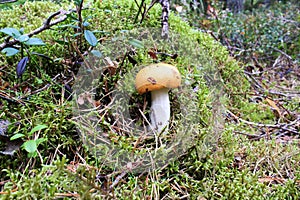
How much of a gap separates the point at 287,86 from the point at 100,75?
9.46ft

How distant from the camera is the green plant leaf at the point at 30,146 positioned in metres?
1.05

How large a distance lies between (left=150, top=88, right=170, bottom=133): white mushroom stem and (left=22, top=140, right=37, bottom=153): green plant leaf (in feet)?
1.96

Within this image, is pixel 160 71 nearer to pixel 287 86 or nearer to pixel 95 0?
pixel 95 0

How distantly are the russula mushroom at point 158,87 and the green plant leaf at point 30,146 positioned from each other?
0.59 m

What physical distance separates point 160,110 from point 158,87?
13cm

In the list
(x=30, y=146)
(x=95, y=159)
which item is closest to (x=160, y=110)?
(x=95, y=159)

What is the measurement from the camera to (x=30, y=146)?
1.08 metres

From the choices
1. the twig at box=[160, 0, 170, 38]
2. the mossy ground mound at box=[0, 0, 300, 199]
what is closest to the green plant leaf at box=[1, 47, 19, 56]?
the mossy ground mound at box=[0, 0, 300, 199]

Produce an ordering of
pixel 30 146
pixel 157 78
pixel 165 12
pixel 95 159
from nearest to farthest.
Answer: pixel 30 146, pixel 95 159, pixel 157 78, pixel 165 12

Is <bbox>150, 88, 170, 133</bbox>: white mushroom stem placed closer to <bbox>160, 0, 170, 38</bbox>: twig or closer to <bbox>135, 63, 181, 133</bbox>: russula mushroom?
<bbox>135, 63, 181, 133</bbox>: russula mushroom

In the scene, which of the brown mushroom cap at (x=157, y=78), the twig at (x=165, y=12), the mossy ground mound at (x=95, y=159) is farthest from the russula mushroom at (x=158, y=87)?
the twig at (x=165, y=12)

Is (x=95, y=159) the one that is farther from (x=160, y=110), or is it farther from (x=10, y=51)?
(x=10, y=51)

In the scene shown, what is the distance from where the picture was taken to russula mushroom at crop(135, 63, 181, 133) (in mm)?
1396

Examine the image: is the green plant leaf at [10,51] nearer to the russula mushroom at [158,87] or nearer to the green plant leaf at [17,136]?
the green plant leaf at [17,136]
